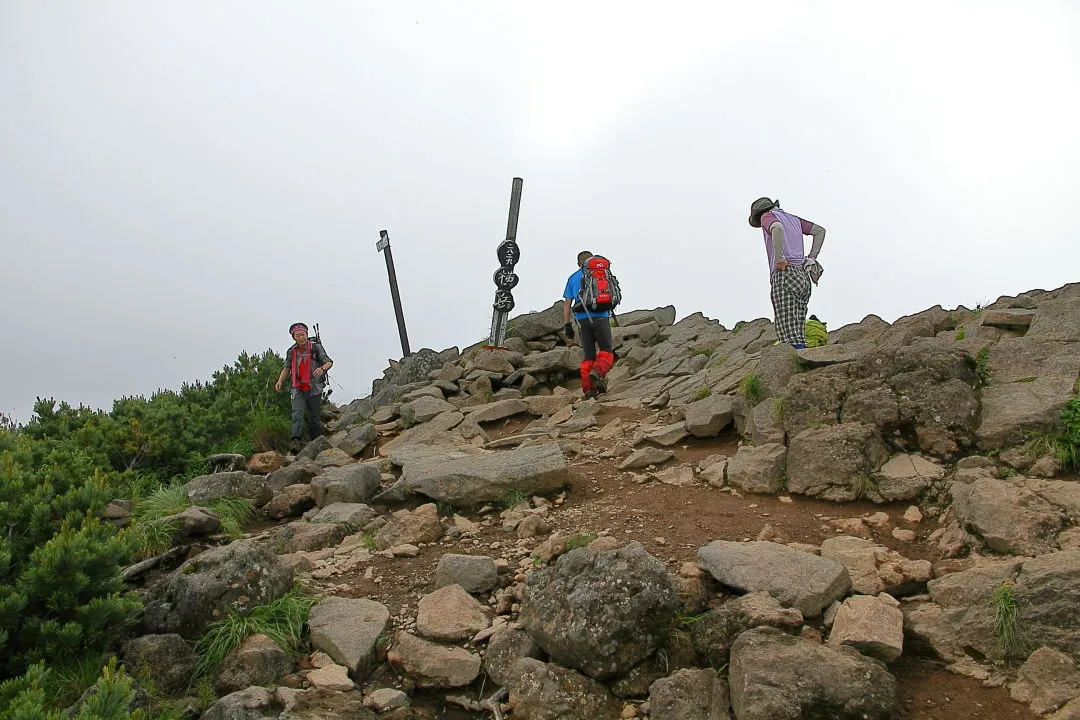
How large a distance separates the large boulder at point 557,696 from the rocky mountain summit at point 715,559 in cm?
1

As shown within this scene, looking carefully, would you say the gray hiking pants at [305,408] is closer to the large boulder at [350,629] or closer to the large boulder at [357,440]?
the large boulder at [357,440]

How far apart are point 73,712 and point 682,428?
627 centimetres

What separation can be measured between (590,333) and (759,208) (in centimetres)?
333

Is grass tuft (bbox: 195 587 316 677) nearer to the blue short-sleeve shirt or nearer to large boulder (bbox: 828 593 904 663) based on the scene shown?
large boulder (bbox: 828 593 904 663)

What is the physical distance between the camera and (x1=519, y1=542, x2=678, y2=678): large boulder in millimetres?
4453

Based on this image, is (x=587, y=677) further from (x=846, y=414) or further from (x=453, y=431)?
(x=453, y=431)

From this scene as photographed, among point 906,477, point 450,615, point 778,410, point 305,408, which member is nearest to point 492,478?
point 450,615

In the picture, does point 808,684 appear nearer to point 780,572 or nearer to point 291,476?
point 780,572

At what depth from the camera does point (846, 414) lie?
716 cm

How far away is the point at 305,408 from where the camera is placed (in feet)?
40.7

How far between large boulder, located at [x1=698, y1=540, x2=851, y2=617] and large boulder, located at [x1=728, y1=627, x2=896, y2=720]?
0.55 meters

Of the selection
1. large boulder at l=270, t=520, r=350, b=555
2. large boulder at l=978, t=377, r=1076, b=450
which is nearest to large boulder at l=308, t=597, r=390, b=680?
large boulder at l=270, t=520, r=350, b=555

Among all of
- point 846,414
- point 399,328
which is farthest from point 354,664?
point 399,328

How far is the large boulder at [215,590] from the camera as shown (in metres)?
5.22
